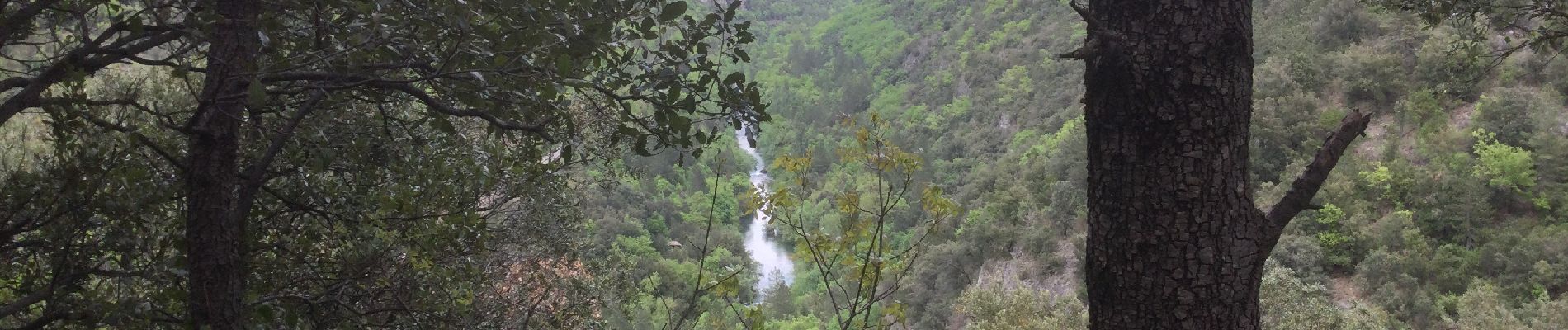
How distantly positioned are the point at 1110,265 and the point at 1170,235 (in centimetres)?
15

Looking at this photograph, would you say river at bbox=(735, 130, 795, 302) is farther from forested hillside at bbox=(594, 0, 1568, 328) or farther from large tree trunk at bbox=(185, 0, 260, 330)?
large tree trunk at bbox=(185, 0, 260, 330)

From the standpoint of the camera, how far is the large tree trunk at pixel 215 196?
5.99 feet

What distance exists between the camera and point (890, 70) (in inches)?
2206

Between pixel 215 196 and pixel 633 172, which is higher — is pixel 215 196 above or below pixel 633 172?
below

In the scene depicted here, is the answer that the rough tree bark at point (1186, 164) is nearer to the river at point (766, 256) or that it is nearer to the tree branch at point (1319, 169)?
the tree branch at point (1319, 169)

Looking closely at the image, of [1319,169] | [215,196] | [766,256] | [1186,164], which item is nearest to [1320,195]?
[1319,169]

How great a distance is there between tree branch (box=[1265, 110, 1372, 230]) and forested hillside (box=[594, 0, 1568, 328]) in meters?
0.09

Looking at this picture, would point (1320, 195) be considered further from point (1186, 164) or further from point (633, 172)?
point (1186, 164)

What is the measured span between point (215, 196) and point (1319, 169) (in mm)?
2464

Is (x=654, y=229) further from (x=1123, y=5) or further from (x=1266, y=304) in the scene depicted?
(x=1123, y=5)

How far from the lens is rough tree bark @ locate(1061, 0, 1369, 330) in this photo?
176cm

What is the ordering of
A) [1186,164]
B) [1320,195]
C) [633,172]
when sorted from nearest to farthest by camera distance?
[1186,164], [633,172], [1320,195]

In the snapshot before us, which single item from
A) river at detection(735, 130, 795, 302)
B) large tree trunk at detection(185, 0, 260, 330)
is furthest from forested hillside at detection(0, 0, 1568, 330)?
river at detection(735, 130, 795, 302)

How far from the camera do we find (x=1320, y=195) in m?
17.0
